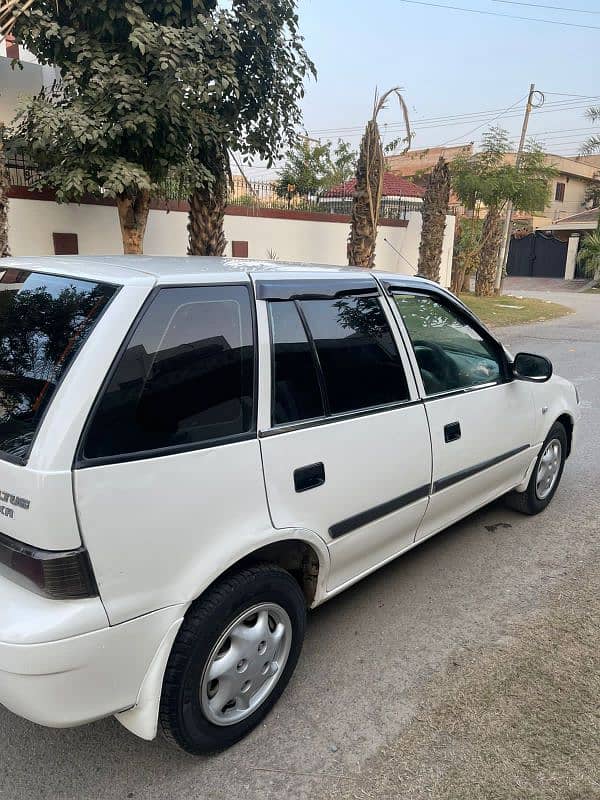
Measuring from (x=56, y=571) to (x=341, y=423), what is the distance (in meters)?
1.24

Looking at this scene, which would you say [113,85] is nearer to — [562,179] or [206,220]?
[206,220]

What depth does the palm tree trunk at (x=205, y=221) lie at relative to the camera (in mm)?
10422

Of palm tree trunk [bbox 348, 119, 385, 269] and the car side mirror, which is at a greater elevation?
palm tree trunk [bbox 348, 119, 385, 269]

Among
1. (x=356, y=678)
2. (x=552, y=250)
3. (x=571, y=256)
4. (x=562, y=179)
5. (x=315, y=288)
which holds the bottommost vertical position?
(x=356, y=678)

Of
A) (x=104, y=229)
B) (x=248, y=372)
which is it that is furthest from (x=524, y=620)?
(x=104, y=229)

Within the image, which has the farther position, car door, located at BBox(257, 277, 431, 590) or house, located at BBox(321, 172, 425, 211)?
house, located at BBox(321, 172, 425, 211)

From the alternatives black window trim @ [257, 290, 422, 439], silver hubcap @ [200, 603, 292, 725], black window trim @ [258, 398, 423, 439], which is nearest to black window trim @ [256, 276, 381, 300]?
black window trim @ [257, 290, 422, 439]

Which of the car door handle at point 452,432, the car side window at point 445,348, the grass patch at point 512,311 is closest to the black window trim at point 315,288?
the car side window at point 445,348

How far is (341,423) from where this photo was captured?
8.23 ft

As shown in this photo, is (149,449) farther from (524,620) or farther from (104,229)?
(104,229)

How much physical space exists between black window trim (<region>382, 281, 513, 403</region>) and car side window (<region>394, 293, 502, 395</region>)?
1 cm

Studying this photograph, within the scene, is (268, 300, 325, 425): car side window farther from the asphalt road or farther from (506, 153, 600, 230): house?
(506, 153, 600, 230): house

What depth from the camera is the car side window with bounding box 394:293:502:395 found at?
3.10 m

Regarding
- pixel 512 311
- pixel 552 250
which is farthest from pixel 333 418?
pixel 552 250
